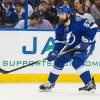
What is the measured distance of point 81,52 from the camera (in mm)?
6691

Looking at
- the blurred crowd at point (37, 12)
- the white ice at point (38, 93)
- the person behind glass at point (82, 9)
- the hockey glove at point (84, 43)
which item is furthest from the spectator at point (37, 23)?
the hockey glove at point (84, 43)

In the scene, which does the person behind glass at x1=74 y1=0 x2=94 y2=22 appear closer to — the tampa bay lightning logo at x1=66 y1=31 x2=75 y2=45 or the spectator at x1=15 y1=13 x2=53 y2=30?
the spectator at x1=15 y1=13 x2=53 y2=30

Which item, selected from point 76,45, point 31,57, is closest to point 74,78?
point 31,57

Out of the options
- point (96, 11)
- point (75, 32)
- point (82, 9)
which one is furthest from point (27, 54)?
point (75, 32)

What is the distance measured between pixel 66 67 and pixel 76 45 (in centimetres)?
132

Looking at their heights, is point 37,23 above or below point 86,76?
above

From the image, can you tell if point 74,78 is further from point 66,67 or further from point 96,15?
point 96,15

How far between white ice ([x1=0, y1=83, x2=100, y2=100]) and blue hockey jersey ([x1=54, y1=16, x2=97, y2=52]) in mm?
634

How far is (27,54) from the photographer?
7.95 meters

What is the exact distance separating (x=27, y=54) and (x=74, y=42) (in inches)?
55.9

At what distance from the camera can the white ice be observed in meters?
6.31

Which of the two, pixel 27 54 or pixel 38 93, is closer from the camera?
pixel 38 93

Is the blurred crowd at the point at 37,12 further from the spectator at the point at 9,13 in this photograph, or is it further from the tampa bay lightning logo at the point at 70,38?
the tampa bay lightning logo at the point at 70,38

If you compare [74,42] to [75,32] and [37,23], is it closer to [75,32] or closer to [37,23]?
[75,32]
